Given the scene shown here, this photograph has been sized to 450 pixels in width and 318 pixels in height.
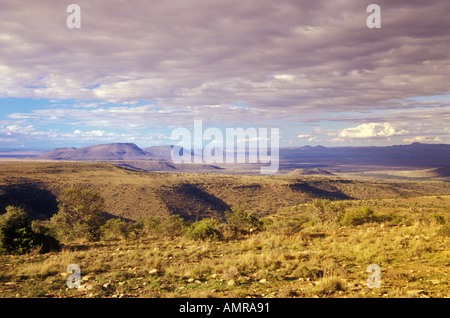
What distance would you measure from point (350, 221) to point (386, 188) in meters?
84.1

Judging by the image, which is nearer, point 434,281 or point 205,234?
point 434,281

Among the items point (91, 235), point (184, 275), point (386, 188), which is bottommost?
point (386, 188)

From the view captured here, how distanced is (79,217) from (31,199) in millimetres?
42239

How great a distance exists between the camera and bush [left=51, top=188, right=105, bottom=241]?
55.5 feet

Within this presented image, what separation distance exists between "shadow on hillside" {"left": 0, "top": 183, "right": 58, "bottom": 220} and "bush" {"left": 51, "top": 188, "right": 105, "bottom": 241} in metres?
31.1

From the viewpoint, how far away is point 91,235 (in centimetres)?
1652

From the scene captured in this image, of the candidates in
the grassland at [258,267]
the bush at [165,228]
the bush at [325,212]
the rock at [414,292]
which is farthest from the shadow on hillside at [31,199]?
the rock at [414,292]

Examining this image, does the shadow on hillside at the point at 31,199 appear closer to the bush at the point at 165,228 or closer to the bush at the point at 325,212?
the bush at the point at 165,228

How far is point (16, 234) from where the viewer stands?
1234cm

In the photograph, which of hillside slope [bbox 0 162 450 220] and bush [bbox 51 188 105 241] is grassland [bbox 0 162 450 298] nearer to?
bush [bbox 51 188 105 241]

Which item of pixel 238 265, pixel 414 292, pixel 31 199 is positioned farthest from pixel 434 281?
pixel 31 199

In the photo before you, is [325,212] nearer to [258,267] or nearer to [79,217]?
[258,267]
